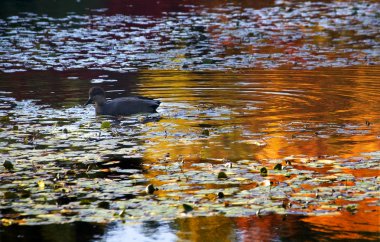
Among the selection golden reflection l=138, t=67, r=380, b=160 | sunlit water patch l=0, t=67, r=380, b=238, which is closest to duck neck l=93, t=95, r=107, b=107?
sunlit water patch l=0, t=67, r=380, b=238

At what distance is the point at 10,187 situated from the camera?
11438 millimetres

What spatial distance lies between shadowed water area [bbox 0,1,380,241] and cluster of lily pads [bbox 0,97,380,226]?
24 mm

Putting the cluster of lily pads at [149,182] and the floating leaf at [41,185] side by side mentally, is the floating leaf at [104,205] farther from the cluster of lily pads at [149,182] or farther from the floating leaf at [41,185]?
the floating leaf at [41,185]

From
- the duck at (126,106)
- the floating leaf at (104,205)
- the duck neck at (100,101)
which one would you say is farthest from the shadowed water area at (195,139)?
the duck neck at (100,101)

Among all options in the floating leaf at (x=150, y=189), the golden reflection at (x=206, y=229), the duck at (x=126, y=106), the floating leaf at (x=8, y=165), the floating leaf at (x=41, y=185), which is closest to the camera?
the golden reflection at (x=206, y=229)

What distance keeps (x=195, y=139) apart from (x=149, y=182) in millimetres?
2834

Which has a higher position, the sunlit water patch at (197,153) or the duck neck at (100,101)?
the duck neck at (100,101)

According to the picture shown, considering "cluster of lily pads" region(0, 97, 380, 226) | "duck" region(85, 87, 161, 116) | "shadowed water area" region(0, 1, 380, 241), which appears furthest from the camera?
"duck" region(85, 87, 161, 116)

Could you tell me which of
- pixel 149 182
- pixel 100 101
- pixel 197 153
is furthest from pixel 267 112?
pixel 149 182

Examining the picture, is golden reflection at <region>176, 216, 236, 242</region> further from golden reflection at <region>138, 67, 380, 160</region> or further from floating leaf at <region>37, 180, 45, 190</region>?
golden reflection at <region>138, 67, 380, 160</region>

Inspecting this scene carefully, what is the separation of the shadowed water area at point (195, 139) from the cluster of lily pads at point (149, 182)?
2cm

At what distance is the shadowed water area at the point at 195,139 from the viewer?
1007 centimetres

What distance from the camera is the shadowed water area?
396 inches

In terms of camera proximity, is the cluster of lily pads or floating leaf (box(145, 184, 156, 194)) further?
floating leaf (box(145, 184, 156, 194))
